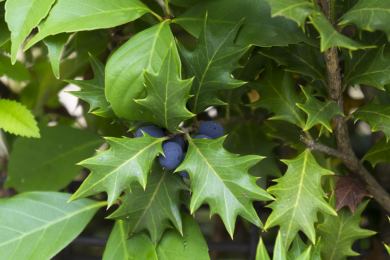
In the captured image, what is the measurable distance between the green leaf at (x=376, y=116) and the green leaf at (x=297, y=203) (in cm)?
10

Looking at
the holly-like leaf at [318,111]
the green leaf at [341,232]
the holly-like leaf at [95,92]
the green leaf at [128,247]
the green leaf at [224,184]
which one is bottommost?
the green leaf at [341,232]

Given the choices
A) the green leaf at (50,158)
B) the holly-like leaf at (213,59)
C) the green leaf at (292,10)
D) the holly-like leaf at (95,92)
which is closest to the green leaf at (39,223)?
the green leaf at (50,158)

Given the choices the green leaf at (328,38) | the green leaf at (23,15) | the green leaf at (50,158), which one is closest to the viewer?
the green leaf at (328,38)

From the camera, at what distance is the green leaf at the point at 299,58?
51 centimetres

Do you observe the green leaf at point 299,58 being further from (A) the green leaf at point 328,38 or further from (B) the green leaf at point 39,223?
(B) the green leaf at point 39,223

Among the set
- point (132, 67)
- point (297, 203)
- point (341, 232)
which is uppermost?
point (132, 67)

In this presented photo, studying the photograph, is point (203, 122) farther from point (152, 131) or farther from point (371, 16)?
point (371, 16)

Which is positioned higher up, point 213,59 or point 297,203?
point 213,59

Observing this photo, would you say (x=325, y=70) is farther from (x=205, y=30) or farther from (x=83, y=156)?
(x=83, y=156)

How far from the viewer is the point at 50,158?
818 mm

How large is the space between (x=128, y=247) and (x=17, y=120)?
29cm

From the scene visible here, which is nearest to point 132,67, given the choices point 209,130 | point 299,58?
point 209,130

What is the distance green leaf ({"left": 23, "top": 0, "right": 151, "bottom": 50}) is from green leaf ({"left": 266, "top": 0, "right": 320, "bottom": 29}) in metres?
0.22

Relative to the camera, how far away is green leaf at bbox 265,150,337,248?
1.58 feet
